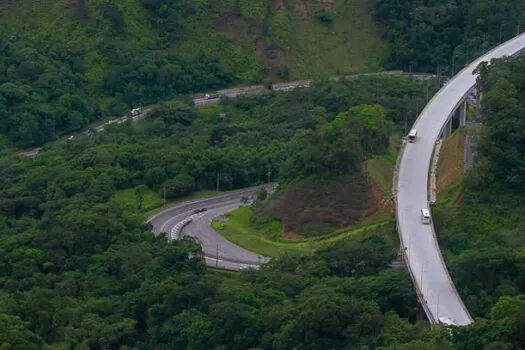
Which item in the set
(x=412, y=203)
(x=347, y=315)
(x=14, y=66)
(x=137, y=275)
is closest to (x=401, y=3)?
(x=14, y=66)

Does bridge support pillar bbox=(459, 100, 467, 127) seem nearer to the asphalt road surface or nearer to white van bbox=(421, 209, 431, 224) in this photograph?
white van bbox=(421, 209, 431, 224)

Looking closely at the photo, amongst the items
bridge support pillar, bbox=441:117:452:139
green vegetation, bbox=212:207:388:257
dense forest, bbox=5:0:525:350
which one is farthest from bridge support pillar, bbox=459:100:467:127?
green vegetation, bbox=212:207:388:257

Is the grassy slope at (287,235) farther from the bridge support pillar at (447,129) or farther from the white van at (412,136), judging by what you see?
the bridge support pillar at (447,129)

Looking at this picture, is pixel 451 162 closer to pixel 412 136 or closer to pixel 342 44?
pixel 412 136

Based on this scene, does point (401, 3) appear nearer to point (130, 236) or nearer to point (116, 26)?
point (116, 26)

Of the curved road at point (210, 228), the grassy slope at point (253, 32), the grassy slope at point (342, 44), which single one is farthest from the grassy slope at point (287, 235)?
the grassy slope at point (253, 32)
